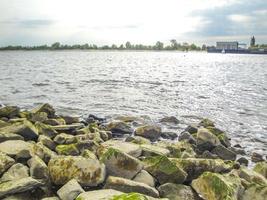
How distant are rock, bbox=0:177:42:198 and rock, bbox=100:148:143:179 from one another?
5.23ft

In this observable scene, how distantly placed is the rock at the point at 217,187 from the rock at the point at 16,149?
401 centimetres

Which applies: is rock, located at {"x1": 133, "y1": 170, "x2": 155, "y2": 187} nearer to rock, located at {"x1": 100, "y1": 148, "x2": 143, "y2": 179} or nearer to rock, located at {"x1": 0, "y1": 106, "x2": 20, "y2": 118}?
rock, located at {"x1": 100, "y1": 148, "x2": 143, "y2": 179}

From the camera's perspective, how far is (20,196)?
698 centimetres

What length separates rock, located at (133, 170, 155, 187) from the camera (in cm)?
788

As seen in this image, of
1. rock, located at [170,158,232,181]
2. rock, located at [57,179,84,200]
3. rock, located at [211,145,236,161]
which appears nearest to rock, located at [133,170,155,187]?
rock, located at [170,158,232,181]

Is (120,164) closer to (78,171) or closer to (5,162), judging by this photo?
(78,171)

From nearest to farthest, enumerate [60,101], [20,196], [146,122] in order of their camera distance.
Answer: [20,196] < [146,122] < [60,101]

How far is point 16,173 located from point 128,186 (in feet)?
8.04

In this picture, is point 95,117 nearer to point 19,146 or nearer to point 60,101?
point 60,101

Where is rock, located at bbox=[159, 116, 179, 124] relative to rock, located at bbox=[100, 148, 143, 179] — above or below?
below

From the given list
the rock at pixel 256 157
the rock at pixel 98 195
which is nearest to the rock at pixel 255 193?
the rock at pixel 98 195

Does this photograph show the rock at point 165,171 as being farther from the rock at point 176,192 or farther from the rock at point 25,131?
the rock at point 25,131

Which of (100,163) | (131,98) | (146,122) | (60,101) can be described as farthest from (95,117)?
(100,163)

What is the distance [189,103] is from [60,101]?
897cm
